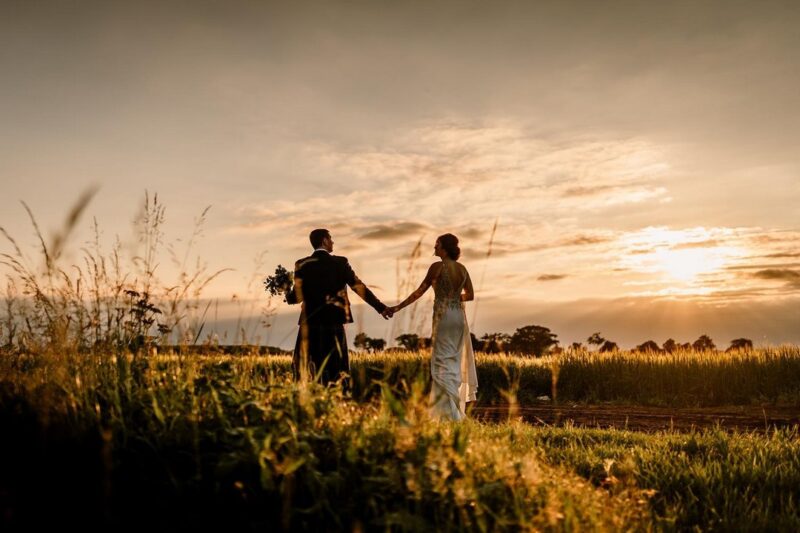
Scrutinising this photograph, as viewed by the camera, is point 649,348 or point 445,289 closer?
point 445,289

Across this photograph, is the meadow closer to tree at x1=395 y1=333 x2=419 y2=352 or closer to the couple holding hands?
tree at x1=395 y1=333 x2=419 y2=352

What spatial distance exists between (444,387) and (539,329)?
25.5 meters

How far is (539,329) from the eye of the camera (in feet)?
118

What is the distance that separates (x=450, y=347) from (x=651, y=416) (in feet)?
18.1

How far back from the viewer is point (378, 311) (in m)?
10.6

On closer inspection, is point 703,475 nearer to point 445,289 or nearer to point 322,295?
point 322,295

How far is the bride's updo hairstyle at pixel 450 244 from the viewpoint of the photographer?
36.3ft

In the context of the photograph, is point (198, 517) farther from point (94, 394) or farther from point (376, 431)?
point (94, 394)

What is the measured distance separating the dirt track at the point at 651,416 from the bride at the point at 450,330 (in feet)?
3.16

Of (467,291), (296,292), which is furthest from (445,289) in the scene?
(296,292)

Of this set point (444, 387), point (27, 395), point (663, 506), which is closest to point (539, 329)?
point (444, 387)

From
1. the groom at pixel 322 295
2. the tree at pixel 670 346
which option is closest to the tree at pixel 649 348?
the tree at pixel 670 346

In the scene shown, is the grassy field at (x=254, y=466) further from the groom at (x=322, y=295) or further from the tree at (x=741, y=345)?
the tree at (x=741, y=345)

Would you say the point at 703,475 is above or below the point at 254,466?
below
